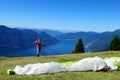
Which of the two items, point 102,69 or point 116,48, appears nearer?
point 102,69

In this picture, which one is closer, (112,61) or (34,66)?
(34,66)

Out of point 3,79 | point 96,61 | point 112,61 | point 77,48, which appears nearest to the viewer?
point 3,79

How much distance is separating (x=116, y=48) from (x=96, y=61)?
7904 centimetres

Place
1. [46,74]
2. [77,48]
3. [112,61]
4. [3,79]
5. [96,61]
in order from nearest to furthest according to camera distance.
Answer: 1. [3,79]
2. [46,74]
3. [96,61]
4. [112,61]
5. [77,48]

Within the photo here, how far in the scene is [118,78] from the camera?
18.2m

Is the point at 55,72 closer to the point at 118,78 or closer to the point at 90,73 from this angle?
the point at 90,73

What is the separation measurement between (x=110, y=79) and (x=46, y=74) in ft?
15.0

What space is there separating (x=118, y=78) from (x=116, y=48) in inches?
3178

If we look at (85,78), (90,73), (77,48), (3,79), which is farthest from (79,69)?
(77,48)

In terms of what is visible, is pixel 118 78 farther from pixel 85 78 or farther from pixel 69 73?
pixel 69 73

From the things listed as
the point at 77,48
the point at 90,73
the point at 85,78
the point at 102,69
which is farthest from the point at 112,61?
the point at 77,48

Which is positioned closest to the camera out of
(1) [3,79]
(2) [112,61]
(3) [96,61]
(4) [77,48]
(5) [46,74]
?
(1) [3,79]

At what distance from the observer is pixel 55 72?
1933 centimetres

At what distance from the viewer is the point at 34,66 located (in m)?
19.4
